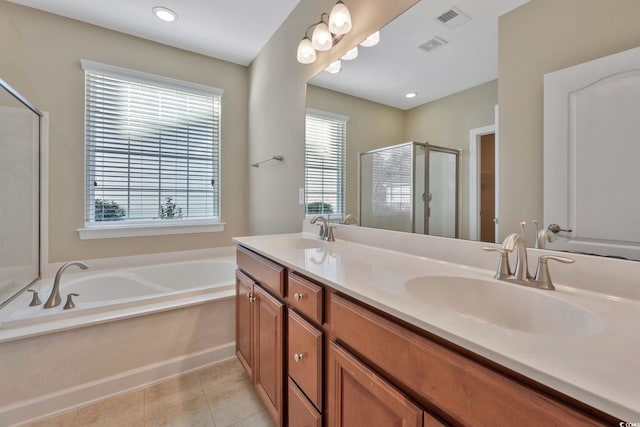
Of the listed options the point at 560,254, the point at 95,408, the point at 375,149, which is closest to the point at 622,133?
the point at 560,254

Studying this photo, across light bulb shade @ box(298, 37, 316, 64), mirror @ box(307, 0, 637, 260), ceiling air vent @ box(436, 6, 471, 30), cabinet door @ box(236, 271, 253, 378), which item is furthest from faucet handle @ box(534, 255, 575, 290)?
light bulb shade @ box(298, 37, 316, 64)

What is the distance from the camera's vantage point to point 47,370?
1.43 metres

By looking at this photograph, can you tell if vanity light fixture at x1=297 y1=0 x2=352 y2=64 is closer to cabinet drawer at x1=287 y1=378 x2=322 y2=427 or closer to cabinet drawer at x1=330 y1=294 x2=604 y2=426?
cabinet drawer at x1=330 y1=294 x2=604 y2=426

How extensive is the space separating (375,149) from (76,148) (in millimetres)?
2480

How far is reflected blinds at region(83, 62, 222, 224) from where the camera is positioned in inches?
93.0

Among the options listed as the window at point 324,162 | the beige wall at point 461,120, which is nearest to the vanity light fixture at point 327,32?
the window at point 324,162

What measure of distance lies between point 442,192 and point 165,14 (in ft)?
8.23

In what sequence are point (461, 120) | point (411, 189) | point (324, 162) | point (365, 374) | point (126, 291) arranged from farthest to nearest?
point (126, 291), point (324, 162), point (411, 189), point (461, 120), point (365, 374)

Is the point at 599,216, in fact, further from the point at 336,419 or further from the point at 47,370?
the point at 47,370

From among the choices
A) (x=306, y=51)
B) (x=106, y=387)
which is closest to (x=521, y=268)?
(x=306, y=51)

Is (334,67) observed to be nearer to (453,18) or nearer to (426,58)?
(426,58)

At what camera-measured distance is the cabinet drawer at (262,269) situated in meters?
1.19

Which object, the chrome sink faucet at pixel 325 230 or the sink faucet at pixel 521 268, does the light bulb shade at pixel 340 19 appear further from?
the sink faucet at pixel 521 268

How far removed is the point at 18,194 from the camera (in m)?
1.93
